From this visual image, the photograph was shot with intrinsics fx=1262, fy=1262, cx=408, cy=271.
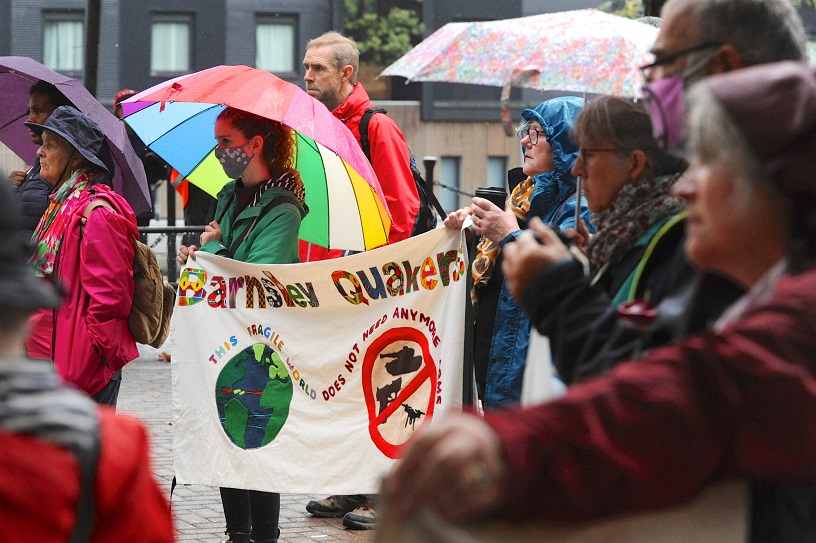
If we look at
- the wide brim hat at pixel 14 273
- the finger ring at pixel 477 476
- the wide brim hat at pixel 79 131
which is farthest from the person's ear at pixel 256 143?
the finger ring at pixel 477 476

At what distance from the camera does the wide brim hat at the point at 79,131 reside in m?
5.89

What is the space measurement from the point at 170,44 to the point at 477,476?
30451 millimetres

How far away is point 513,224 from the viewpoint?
5078 mm

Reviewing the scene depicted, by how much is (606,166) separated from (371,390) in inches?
107

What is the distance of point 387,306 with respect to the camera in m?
5.73

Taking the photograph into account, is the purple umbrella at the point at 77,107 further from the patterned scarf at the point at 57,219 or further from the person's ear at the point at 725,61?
the person's ear at the point at 725,61

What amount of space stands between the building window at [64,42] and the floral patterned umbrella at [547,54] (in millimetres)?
25033

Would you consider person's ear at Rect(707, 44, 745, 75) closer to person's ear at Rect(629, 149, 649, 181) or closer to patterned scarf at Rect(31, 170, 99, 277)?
person's ear at Rect(629, 149, 649, 181)

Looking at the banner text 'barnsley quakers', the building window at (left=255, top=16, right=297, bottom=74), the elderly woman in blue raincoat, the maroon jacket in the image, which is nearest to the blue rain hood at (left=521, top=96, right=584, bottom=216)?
the elderly woman in blue raincoat

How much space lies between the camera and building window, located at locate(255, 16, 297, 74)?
3133cm

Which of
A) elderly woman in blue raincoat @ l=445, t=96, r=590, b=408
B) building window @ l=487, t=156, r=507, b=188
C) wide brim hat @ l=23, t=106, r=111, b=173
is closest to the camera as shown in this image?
elderly woman in blue raincoat @ l=445, t=96, r=590, b=408

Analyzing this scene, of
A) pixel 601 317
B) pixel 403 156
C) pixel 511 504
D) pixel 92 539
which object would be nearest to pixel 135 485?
pixel 92 539

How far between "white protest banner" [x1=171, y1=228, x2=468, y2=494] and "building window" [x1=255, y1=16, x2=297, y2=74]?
2606 cm

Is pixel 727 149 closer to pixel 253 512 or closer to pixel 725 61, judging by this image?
pixel 725 61
